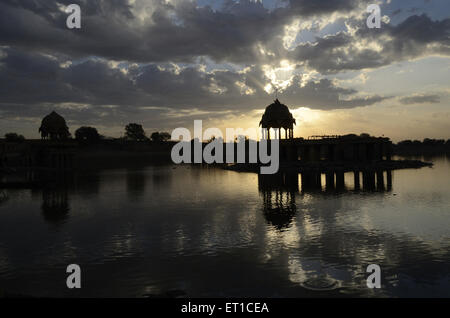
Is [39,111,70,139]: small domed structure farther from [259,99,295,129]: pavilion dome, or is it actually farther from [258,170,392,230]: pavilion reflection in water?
[258,170,392,230]: pavilion reflection in water

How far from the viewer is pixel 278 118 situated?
302 feet

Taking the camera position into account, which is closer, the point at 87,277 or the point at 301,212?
the point at 87,277

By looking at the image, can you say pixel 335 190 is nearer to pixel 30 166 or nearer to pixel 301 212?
pixel 301 212

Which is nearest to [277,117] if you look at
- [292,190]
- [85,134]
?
Answer: [292,190]

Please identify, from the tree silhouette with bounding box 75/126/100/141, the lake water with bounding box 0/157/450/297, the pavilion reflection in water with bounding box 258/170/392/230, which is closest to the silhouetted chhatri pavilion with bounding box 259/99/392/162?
the pavilion reflection in water with bounding box 258/170/392/230

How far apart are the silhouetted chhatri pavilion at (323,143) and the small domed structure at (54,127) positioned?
50.5 meters

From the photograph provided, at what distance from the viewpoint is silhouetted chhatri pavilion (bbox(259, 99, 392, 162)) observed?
81.0 metres

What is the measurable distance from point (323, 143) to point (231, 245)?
67652 mm

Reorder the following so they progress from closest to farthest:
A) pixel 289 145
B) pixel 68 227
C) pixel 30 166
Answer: pixel 68 227 → pixel 289 145 → pixel 30 166

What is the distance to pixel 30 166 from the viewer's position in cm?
9625

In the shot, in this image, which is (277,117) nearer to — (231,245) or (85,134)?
(231,245)
